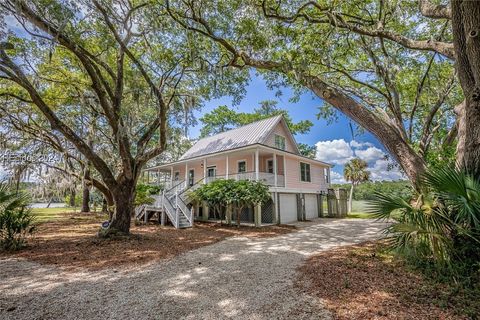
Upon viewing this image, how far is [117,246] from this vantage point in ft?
25.7

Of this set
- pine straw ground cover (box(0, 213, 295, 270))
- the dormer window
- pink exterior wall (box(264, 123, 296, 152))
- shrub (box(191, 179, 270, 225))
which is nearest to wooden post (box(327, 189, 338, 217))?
pink exterior wall (box(264, 123, 296, 152))

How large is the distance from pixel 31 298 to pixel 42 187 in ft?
54.3

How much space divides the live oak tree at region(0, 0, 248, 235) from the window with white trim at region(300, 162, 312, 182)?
953cm

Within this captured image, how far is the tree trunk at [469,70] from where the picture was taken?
12.8 ft

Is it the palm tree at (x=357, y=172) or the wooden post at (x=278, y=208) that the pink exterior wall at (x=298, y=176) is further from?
the palm tree at (x=357, y=172)

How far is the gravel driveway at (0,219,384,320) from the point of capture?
133 inches

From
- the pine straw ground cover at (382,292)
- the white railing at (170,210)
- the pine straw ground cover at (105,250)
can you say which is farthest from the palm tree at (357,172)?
the pine straw ground cover at (382,292)

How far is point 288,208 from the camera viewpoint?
1526 cm

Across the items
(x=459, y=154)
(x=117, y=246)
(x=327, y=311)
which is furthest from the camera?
(x=117, y=246)

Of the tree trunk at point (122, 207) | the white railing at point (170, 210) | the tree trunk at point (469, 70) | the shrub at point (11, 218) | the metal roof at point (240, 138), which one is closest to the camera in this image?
the tree trunk at point (469, 70)

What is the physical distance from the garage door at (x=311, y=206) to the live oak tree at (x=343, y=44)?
871 centimetres

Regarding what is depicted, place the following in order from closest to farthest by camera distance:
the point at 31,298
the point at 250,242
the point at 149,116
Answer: the point at 31,298, the point at 250,242, the point at 149,116

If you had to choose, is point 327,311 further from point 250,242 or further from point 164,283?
point 250,242

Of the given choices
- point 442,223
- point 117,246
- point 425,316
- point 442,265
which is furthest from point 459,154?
point 117,246
